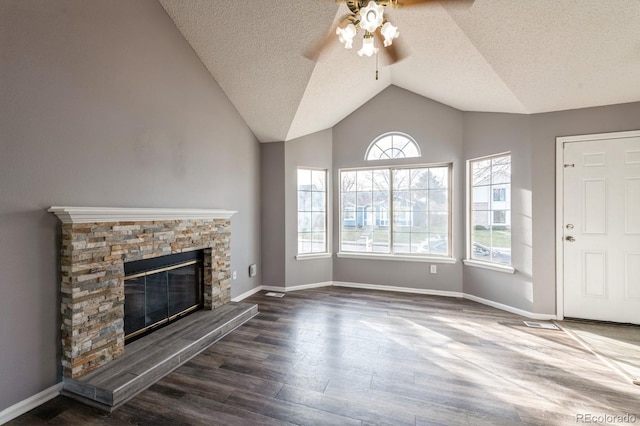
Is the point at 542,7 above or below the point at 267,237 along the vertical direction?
above

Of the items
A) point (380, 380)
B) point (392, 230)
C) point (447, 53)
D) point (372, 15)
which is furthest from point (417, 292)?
point (372, 15)

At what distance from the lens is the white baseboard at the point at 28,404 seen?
5.72 ft

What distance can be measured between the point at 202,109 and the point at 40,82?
1.63m

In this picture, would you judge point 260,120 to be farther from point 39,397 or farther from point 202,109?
point 39,397

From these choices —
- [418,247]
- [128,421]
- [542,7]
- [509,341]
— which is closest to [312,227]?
[418,247]

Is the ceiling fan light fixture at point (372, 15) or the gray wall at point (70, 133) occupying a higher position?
the ceiling fan light fixture at point (372, 15)

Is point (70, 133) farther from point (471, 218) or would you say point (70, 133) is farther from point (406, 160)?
point (471, 218)

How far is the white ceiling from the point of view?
7.71 ft

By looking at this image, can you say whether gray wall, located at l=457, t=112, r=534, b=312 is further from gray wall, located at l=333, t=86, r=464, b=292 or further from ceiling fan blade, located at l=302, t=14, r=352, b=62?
ceiling fan blade, located at l=302, t=14, r=352, b=62

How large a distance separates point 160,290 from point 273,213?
2136mm

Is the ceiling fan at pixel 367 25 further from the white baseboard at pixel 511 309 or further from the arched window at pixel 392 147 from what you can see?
the white baseboard at pixel 511 309

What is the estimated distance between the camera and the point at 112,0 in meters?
2.36

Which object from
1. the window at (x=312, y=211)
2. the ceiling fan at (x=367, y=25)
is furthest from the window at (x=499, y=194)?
the window at (x=312, y=211)

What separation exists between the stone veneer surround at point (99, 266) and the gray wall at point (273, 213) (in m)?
1.91
